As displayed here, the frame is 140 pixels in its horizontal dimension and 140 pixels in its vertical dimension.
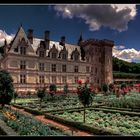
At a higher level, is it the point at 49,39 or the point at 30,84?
the point at 49,39

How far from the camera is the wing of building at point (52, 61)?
34.9 m

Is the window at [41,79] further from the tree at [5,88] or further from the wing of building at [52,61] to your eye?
the tree at [5,88]

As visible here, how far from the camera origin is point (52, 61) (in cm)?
3906

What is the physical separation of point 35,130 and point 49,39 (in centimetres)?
3136

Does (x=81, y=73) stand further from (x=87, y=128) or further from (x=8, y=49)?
(x=87, y=128)

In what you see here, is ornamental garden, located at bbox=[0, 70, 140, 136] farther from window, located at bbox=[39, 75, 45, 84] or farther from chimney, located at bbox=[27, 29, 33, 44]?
chimney, located at bbox=[27, 29, 33, 44]

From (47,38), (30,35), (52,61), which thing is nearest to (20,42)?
(30,35)

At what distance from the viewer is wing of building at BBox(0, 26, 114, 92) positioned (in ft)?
114

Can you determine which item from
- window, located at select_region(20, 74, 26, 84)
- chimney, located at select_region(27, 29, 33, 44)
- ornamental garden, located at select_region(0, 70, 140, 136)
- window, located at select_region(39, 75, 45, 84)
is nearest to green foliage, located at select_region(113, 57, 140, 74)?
window, located at select_region(39, 75, 45, 84)

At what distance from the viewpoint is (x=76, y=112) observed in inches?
674

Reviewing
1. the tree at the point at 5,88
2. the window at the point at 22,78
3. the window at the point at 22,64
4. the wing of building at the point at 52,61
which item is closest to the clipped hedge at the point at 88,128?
the tree at the point at 5,88

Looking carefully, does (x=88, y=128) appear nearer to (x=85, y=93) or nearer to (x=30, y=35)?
(x=85, y=93)

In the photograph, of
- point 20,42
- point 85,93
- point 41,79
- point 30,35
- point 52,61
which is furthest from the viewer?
point 52,61
